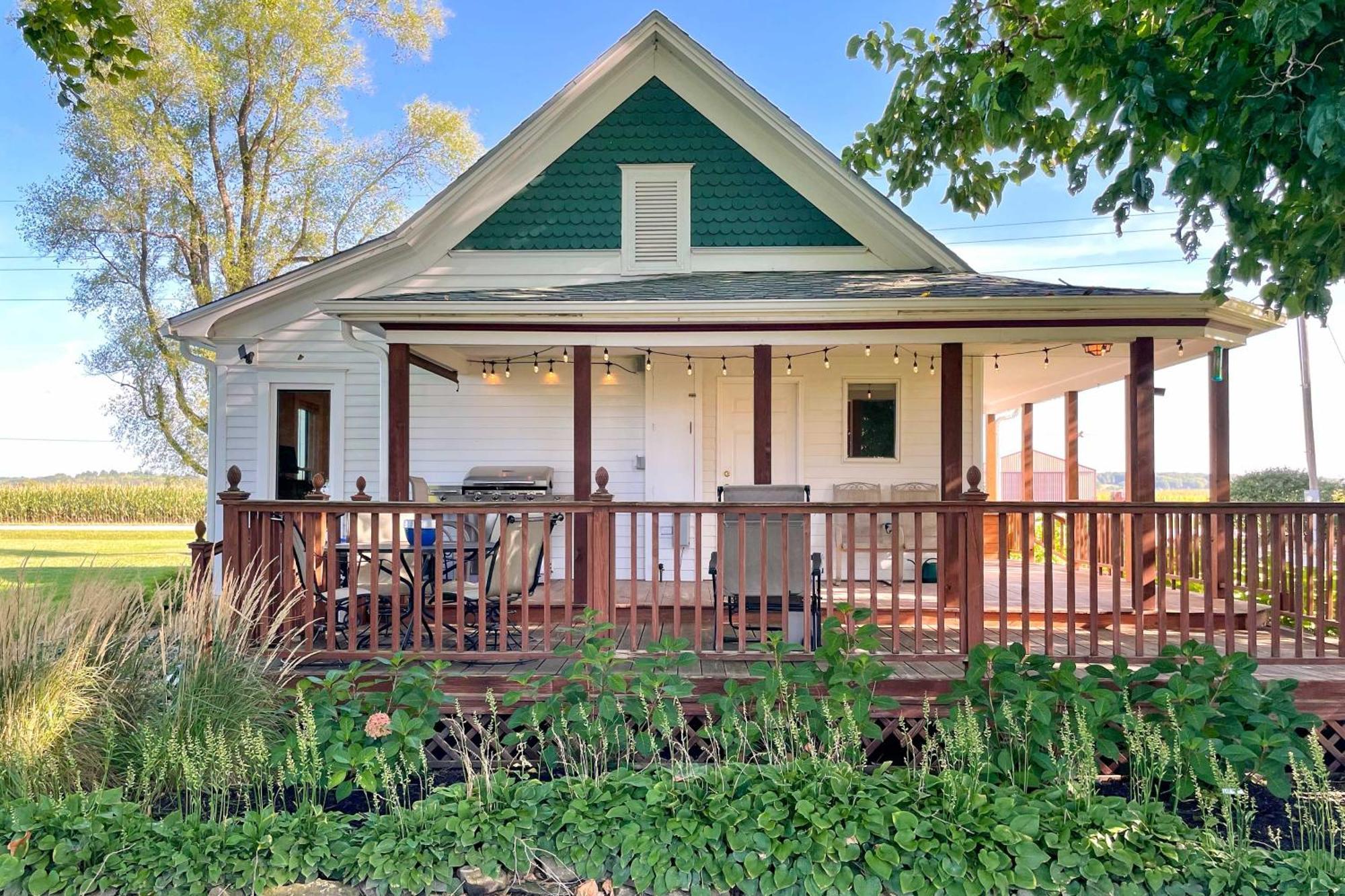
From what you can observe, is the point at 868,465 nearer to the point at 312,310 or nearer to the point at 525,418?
the point at 525,418

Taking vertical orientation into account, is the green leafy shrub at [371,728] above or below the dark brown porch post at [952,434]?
below

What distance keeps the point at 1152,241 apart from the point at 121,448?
30417 millimetres

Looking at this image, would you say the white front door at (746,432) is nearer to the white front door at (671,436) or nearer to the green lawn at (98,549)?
the white front door at (671,436)

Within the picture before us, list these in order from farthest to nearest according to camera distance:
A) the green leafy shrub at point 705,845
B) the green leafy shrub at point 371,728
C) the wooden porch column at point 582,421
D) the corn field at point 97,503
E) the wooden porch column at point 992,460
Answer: the corn field at point 97,503
the wooden porch column at point 992,460
the wooden porch column at point 582,421
the green leafy shrub at point 371,728
the green leafy shrub at point 705,845

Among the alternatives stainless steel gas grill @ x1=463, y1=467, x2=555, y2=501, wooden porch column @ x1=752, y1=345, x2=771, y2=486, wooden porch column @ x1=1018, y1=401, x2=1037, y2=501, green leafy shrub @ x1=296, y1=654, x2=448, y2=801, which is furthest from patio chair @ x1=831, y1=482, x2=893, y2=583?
green leafy shrub @ x1=296, y1=654, x2=448, y2=801

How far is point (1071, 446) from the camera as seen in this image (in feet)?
30.8

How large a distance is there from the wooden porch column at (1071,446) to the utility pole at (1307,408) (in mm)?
4502

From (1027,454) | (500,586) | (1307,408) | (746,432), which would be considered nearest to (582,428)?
(500,586)

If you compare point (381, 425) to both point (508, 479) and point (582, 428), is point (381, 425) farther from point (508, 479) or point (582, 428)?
point (582, 428)

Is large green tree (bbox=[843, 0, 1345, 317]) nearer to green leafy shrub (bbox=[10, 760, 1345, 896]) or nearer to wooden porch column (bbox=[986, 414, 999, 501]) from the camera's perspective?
green leafy shrub (bbox=[10, 760, 1345, 896])

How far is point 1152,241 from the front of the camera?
79.5 ft

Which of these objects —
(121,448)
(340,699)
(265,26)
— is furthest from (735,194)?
(121,448)

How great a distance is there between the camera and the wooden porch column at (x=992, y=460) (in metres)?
10.0

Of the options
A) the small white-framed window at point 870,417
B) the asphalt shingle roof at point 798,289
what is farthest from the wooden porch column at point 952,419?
the small white-framed window at point 870,417
